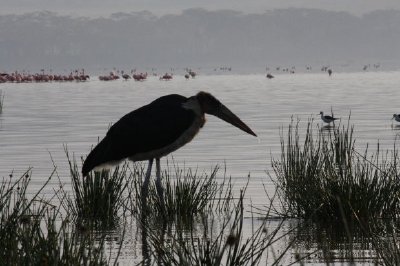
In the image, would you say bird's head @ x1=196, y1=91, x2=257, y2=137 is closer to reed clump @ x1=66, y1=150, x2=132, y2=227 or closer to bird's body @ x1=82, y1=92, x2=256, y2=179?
bird's body @ x1=82, y1=92, x2=256, y2=179

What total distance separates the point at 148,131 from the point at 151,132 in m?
0.03

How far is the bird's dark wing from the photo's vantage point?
456 inches

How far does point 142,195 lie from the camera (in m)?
11.9

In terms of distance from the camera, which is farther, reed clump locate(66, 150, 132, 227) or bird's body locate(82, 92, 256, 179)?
reed clump locate(66, 150, 132, 227)

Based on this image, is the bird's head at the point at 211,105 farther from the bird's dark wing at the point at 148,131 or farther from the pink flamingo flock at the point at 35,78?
the pink flamingo flock at the point at 35,78

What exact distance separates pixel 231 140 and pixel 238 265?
61.6 feet

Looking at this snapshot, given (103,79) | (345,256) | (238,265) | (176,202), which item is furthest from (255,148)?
(103,79)

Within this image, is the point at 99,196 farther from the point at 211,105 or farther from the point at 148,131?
the point at 211,105

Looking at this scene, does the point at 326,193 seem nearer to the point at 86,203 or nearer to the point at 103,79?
the point at 86,203

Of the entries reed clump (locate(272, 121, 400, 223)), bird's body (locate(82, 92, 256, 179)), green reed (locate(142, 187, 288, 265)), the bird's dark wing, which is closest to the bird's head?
bird's body (locate(82, 92, 256, 179))

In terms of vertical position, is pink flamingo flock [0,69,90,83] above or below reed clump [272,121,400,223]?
above

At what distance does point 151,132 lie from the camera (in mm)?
11609

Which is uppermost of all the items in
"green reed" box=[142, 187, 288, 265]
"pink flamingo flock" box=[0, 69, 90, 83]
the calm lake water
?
"pink flamingo flock" box=[0, 69, 90, 83]

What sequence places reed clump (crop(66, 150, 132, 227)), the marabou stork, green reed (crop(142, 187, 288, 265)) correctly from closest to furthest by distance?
1. green reed (crop(142, 187, 288, 265))
2. the marabou stork
3. reed clump (crop(66, 150, 132, 227))
